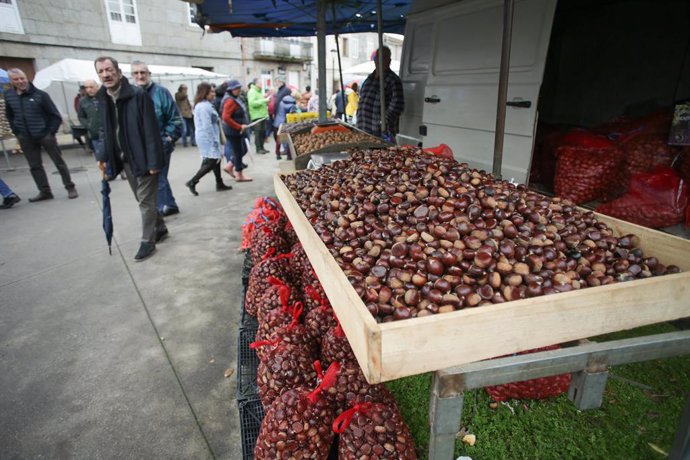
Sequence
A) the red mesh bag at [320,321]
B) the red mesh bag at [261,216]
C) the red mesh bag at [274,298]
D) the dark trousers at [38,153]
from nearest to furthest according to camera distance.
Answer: the red mesh bag at [320,321] → the red mesh bag at [274,298] → the red mesh bag at [261,216] → the dark trousers at [38,153]

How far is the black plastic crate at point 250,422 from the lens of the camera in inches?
67.6

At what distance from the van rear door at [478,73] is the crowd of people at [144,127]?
2.88ft

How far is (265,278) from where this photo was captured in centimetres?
246

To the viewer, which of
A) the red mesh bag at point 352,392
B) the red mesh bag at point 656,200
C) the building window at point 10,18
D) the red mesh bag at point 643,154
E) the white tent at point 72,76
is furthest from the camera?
the building window at point 10,18

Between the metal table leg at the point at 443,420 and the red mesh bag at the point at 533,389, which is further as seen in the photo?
the red mesh bag at the point at 533,389

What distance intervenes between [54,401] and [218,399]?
3.29 feet

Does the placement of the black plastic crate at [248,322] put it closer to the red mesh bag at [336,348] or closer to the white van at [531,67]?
the red mesh bag at [336,348]

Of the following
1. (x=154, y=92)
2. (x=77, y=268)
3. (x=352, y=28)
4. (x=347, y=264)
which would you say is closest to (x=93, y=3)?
(x=352, y=28)

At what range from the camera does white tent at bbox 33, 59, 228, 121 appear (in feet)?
38.4

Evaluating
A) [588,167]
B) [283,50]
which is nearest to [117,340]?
[588,167]

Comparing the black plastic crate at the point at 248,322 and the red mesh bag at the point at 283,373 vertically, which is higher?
the red mesh bag at the point at 283,373

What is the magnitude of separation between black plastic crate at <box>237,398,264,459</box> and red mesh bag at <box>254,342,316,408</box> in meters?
0.09

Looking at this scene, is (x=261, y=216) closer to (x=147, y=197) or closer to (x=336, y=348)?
(x=147, y=197)

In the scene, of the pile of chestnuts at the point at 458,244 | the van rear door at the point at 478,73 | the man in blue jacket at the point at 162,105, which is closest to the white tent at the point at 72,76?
the man in blue jacket at the point at 162,105
